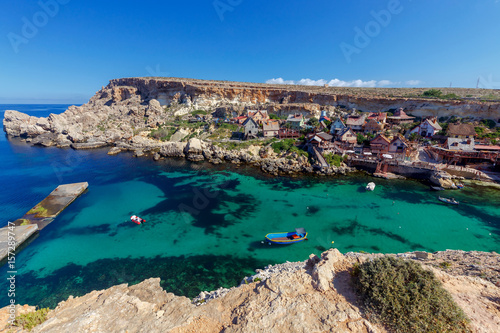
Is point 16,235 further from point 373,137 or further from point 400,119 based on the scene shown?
point 400,119

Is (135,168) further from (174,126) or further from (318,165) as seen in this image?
(318,165)

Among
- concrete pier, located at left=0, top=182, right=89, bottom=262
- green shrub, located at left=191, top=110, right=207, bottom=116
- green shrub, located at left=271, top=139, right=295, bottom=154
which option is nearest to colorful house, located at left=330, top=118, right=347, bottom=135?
green shrub, located at left=271, top=139, right=295, bottom=154

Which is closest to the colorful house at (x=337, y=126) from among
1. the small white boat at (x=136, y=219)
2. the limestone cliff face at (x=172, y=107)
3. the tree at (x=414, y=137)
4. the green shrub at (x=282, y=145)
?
the green shrub at (x=282, y=145)

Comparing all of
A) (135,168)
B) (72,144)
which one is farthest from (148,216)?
(72,144)

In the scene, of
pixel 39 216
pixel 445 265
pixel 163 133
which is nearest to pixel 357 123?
pixel 445 265

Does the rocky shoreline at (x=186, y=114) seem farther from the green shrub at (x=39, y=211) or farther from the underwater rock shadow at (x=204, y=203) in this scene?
the green shrub at (x=39, y=211)

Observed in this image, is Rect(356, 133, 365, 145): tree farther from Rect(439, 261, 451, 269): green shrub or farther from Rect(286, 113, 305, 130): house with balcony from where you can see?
Rect(439, 261, 451, 269): green shrub
